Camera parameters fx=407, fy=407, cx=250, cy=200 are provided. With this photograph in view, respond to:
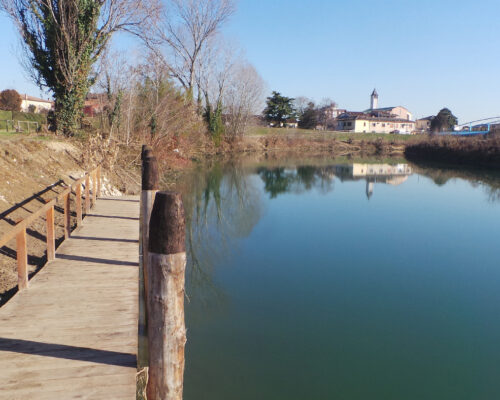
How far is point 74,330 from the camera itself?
400cm

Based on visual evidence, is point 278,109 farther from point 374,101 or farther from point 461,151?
point 374,101

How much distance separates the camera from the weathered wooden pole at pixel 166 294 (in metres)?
2.98

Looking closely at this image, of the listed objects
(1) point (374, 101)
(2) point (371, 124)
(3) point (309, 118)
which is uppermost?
Answer: (1) point (374, 101)

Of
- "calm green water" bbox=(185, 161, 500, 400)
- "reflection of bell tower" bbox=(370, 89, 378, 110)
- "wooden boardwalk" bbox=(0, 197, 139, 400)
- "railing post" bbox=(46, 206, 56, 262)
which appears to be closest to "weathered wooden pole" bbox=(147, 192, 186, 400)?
"wooden boardwalk" bbox=(0, 197, 139, 400)

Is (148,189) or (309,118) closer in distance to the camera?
(148,189)

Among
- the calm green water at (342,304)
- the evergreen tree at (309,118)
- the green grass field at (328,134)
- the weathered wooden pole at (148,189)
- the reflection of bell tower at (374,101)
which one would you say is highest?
the reflection of bell tower at (374,101)

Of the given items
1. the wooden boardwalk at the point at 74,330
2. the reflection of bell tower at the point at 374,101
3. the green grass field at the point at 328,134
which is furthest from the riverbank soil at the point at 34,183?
the reflection of bell tower at the point at 374,101

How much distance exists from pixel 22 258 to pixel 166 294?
2635 millimetres

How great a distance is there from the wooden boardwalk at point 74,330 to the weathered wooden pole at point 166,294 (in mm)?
273

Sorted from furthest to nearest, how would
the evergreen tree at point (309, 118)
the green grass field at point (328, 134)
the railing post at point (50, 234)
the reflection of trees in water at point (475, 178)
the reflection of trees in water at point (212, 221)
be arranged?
the evergreen tree at point (309, 118) < the green grass field at point (328, 134) < the reflection of trees in water at point (475, 178) < the reflection of trees in water at point (212, 221) < the railing post at point (50, 234)

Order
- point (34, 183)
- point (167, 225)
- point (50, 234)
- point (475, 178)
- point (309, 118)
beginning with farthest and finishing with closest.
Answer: point (309, 118)
point (475, 178)
point (34, 183)
point (50, 234)
point (167, 225)

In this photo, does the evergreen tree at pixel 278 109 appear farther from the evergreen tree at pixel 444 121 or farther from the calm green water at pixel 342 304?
the calm green water at pixel 342 304

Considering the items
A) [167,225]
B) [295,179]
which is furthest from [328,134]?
[167,225]

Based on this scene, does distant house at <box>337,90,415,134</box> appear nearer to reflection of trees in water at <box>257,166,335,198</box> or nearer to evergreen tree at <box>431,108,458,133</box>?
evergreen tree at <box>431,108,458,133</box>
